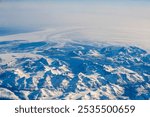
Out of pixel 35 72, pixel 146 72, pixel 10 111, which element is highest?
pixel 10 111

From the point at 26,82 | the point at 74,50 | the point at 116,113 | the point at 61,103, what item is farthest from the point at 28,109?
the point at 26,82

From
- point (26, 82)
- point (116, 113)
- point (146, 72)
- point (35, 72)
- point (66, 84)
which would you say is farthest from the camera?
point (35, 72)

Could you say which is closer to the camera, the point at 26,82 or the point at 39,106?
the point at 39,106

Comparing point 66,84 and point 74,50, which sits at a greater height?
point 74,50

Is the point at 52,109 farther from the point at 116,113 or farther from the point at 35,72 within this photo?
the point at 35,72

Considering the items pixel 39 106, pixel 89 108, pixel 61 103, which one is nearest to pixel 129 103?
pixel 89 108

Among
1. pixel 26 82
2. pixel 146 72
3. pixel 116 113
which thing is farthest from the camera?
pixel 26 82

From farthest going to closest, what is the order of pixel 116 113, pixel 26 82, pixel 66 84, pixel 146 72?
pixel 26 82 < pixel 66 84 < pixel 146 72 < pixel 116 113

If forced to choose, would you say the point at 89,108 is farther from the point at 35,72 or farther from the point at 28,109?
the point at 35,72

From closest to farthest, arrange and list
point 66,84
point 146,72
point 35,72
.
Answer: point 146,72 < point 66,84 < point 35,72

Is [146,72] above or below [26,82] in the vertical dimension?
above
